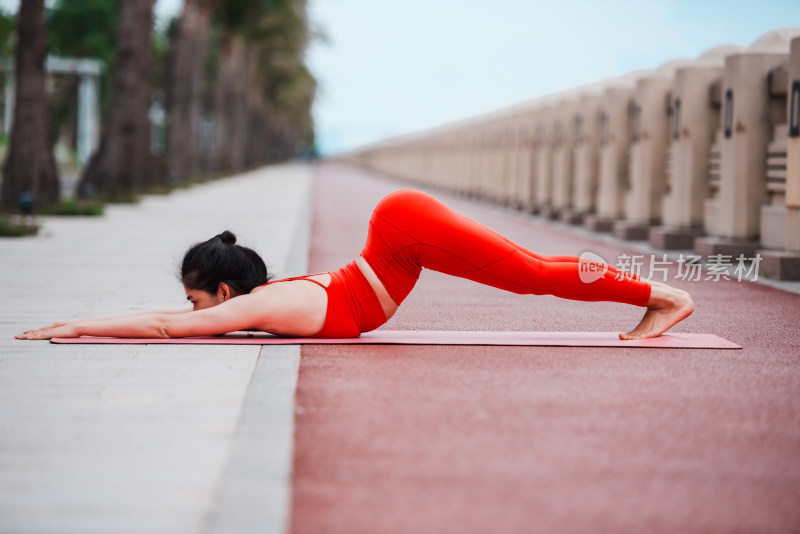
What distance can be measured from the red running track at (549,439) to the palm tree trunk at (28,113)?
1312 centimetres

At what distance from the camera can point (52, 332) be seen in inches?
227

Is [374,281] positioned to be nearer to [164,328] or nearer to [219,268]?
[219,268]

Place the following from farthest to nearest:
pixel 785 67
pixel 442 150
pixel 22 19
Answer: pixel 442 150, pixel 22 19, pixel 785 67

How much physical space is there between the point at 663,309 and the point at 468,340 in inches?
42.6

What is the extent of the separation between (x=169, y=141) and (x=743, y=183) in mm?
25799

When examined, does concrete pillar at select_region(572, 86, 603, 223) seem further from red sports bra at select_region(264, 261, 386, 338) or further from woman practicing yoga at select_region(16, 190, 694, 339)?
red sports bra at select_region(264, 261, 386, 338)

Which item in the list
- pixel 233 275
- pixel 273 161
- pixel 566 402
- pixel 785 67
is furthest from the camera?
pixel 273 161

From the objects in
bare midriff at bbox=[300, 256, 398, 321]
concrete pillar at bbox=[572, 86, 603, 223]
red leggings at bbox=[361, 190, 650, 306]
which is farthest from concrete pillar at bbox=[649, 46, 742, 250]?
bare midriff at bbox=[300, 256, 398, 321]

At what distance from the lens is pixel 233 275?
5582 millimetres

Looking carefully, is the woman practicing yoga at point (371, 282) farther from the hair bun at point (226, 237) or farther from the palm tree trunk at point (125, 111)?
the palm tree trunk at point (125, 111)

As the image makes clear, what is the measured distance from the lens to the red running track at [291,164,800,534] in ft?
10.0

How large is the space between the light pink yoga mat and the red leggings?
36 cm

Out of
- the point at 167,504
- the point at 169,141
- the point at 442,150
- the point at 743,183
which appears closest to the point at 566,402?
the point at 167,504

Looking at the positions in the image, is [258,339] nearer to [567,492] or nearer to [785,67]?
[567,492]
